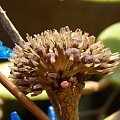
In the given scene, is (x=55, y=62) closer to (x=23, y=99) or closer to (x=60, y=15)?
(x=23, y=99)

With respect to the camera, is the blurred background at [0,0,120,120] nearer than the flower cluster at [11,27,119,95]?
No

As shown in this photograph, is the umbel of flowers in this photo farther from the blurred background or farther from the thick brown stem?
the blurred background

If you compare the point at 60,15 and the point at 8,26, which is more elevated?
the point at 60,15

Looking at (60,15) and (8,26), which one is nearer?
(8,26)

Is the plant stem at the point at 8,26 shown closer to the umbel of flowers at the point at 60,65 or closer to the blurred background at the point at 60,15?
the umbel of flowers at the point at 60,65

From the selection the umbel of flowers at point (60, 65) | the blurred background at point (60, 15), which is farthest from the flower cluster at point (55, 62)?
the blurred background at point (60, 15)

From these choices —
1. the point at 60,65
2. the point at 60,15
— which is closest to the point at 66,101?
the point at 60,65

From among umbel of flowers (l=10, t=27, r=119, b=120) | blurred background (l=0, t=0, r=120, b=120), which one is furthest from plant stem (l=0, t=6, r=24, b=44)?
blurred background (l=0, t=0, r=120, b=120)

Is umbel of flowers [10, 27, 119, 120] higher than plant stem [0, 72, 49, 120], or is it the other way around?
umbel of flowers [10, 27, 119, 120]
